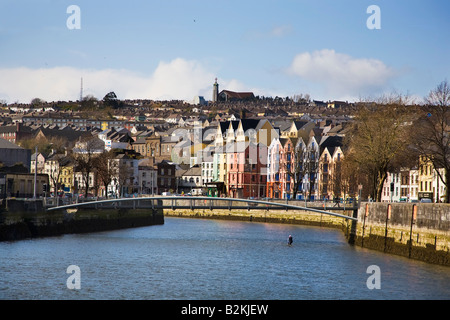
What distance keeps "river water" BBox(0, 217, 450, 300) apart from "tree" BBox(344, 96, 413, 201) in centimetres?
918

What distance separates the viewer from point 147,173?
163250 millimetres

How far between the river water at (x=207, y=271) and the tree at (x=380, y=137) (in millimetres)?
9176

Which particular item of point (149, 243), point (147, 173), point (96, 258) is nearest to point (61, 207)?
point (149, 243)

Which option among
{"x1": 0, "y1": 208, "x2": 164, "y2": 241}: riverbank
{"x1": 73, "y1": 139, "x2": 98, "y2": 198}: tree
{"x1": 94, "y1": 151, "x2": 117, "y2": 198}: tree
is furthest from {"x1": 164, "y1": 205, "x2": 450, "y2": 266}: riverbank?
{"x1": 94, "y1": 151, "x2": 117, "y2": 198}: tree

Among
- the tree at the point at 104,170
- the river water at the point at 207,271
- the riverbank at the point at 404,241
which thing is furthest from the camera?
the tree at the point at 104,170

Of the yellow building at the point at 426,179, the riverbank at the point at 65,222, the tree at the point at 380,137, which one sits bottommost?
the riverbank at the point at 65,222

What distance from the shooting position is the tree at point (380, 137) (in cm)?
7675

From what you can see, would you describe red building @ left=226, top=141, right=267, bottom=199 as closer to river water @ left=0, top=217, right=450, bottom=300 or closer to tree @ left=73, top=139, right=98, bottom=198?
tree @ left=73, top=139, right=98, bottom=198

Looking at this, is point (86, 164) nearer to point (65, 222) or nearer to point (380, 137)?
point (65, 222)

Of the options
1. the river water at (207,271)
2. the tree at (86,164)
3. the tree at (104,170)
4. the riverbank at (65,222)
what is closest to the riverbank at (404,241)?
the river water at (207,271)

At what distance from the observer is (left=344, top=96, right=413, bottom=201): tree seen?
76.8 metres

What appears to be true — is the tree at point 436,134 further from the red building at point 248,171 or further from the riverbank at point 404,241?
the red building at point 248,171

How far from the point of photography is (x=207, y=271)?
170 ft
